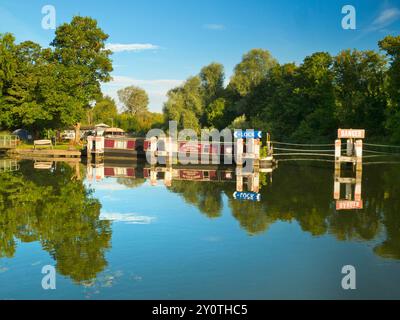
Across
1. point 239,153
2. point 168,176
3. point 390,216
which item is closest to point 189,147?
point 239,153

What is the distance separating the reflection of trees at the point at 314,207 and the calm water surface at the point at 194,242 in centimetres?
3

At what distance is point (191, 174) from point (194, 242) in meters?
13.5

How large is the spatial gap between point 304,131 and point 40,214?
125ft

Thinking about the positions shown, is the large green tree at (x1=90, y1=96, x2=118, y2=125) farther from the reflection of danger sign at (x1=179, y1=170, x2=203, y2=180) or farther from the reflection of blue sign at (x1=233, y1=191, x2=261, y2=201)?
the reflection of blue sign at (x1=233, y1=191, x2=261, y2=201)

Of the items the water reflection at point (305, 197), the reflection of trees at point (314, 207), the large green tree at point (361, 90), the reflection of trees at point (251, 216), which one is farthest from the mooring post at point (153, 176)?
the large green tree at point (361, 90)

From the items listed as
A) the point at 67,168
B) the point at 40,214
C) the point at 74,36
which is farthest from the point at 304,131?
the point at 40,214

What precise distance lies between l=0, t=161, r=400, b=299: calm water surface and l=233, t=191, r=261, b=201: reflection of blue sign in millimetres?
304

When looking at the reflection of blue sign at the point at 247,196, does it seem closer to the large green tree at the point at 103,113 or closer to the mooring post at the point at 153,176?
the mooring post at the point at 153,176

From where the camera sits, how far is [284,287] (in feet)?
24.9

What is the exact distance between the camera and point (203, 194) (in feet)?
56.9

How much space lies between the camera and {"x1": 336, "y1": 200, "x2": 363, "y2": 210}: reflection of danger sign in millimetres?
14312

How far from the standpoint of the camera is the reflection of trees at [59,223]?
9.01 m

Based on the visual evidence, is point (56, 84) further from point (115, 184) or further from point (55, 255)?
point (55, 255)


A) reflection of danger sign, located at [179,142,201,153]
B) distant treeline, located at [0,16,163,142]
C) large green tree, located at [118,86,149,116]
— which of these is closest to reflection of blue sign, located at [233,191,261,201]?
reflection of danger sign, located at [179,142,201,153]
